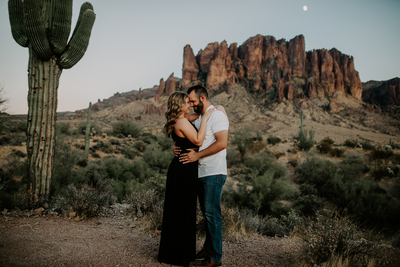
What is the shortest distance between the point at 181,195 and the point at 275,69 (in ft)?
278

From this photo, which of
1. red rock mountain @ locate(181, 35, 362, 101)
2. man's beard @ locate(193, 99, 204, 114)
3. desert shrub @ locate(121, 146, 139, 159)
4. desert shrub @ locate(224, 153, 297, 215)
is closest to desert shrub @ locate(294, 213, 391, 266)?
man's beard @ locate(193, 99, 204, 114)

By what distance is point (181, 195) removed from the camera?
278 centimetres

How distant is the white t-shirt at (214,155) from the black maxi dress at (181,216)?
0.12 metres

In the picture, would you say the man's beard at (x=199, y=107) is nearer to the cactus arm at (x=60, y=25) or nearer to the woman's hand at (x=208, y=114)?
the woman's hand at (x=208, y=114)

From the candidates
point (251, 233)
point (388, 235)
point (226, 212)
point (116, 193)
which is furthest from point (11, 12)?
point (388, 235)

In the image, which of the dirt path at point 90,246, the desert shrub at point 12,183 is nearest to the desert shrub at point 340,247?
the dirt path at point 90,246

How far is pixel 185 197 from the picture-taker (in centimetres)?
276

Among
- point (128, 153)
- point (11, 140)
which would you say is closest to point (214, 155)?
point (128, 153)

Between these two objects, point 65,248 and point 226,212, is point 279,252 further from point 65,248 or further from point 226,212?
point 65,248

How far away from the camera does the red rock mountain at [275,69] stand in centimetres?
7194

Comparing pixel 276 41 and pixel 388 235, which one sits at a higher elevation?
pixel 276 41

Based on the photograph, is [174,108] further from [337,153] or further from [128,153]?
[337,153]

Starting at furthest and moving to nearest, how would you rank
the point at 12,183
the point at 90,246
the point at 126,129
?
the point at 126,129 < the point at 12,183 < the point at 90,246

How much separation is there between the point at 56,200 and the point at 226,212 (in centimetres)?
397
